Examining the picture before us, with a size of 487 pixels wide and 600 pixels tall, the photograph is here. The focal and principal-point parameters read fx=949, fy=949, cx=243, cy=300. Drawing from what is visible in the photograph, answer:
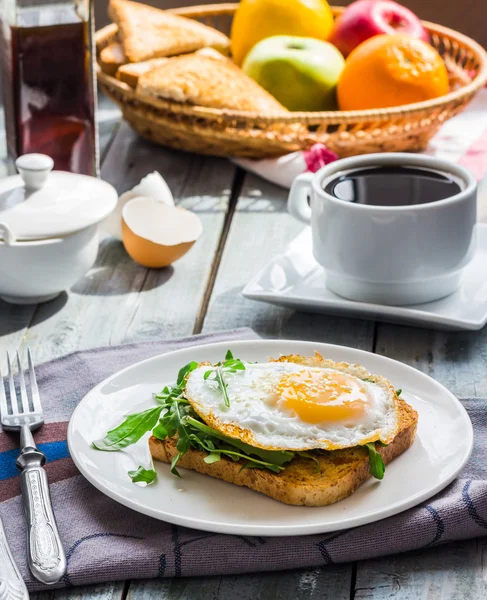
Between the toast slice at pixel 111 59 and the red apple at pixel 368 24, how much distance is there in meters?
0.51

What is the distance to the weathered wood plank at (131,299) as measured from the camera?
148 centimetres

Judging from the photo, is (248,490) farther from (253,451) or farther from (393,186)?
(393,186)

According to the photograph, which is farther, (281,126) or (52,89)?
(281,126)

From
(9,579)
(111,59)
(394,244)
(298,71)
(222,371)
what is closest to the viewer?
(9,579)

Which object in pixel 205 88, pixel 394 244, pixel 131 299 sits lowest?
pixel 131 299

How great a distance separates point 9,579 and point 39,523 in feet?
0.33

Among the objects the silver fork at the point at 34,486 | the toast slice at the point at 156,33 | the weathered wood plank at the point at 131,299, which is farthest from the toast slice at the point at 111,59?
the silver fork at the point at 34,486

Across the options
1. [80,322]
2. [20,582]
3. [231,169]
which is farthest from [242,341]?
[231,169]

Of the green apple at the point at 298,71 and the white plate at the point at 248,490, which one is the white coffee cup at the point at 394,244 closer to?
the white plate at the point at 248,490

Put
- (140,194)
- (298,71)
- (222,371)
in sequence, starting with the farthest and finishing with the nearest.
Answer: (298,71), (140,194), (222,371)

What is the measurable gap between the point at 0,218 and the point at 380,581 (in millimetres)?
823

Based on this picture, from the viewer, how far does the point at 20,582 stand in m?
0.86

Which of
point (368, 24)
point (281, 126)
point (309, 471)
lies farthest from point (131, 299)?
point (368, 24)

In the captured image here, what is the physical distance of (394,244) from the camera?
141cm
